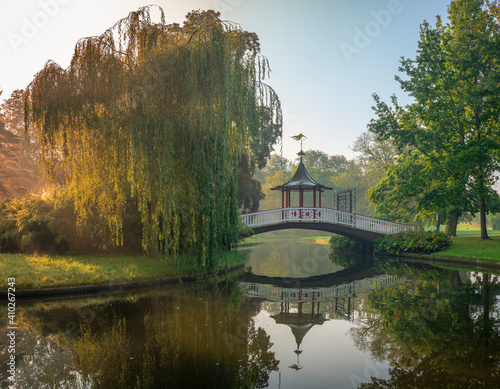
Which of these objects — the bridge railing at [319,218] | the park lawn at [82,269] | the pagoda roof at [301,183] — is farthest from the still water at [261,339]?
the pagoda roof at [301,183]

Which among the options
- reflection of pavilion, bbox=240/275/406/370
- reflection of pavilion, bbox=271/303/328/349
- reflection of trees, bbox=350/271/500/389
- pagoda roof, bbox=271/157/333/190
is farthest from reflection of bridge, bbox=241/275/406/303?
pagoda roof, bbox=271/157/333/190

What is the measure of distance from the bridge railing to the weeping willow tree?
9870 millimetres

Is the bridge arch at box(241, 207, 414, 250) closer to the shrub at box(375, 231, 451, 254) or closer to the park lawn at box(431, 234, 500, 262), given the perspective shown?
the shrub at box(375, 231, 451, 254)

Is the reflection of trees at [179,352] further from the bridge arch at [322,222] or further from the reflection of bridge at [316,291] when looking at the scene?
the bridge arch at [322,222]

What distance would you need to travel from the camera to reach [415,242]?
22734 mm

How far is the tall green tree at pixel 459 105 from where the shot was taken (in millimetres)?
20797

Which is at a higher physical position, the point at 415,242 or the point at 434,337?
the point at 415,242

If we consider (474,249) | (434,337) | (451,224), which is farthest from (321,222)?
(434,337)

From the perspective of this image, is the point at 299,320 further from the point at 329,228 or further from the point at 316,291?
the point at 329,228

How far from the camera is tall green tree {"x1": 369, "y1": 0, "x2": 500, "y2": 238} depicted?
20797mm

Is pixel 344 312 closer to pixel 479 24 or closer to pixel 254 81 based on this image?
pixel 254 81

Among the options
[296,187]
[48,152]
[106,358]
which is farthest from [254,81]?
[296,187]

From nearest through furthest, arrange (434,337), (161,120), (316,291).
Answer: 1. (434,337)
2. (161,120)
3. (316,291)

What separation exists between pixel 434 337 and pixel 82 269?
10383 millimetres
